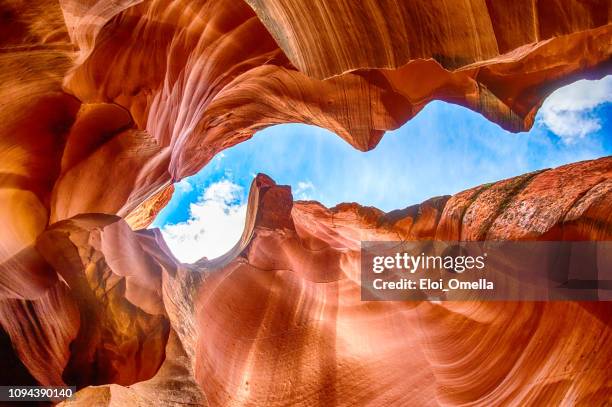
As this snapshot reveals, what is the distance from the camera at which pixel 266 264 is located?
25.8ft

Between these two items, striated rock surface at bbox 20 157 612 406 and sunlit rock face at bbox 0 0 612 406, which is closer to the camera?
sunlit rock face at bbox 0 0 612 406

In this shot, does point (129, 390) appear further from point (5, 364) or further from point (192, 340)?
point (5, 364)

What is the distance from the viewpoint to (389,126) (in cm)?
683

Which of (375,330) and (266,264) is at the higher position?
(266,264)

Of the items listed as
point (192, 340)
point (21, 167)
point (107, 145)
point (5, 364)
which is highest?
point (107, 145)

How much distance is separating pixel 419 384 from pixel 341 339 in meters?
1.28

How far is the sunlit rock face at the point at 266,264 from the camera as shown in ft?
11.0

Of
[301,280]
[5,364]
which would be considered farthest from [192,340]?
[301,280]

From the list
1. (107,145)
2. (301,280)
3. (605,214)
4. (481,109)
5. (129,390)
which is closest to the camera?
(605,214)

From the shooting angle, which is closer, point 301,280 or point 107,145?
point 107,145

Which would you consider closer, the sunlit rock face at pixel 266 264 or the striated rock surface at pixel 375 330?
the sunlit rock face at pixel 266 264

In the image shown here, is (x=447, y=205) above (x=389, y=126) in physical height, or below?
below

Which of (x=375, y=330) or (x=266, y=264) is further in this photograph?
(x=266, y=264)

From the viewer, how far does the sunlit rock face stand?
132 inches
